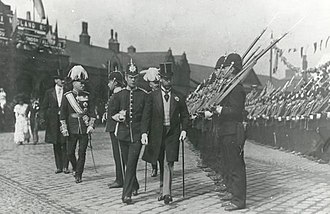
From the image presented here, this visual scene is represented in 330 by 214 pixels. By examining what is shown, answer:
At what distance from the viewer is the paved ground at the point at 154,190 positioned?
19.8ft

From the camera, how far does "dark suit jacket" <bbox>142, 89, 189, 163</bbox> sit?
21.5 feet

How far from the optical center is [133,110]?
683cm

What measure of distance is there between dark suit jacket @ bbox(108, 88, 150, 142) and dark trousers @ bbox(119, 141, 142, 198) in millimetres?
117

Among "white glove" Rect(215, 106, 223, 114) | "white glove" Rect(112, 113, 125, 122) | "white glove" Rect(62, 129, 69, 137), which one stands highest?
"white glove" Rect(215, 106, 223, 114)

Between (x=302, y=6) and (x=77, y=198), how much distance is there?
4.28m

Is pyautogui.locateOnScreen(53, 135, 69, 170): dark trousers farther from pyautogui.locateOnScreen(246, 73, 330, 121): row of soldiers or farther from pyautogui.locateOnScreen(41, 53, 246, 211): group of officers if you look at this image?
pyautogui.locateOnScreen(246, 73, 330, 121): row of soldiers

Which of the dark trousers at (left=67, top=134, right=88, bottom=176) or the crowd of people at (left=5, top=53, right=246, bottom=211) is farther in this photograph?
the dark trousers at (left=67, top=134, right=88, bottom=176)

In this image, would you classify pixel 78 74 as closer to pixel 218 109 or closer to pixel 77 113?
pixel 77 113

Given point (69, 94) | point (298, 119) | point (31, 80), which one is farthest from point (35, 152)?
point (31, 80)

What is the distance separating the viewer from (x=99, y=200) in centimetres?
663

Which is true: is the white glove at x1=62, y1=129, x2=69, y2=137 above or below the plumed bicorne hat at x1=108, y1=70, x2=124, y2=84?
below

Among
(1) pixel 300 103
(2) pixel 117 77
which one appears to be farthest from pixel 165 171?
(1) pixel 300 103

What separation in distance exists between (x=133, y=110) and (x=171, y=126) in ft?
2.05

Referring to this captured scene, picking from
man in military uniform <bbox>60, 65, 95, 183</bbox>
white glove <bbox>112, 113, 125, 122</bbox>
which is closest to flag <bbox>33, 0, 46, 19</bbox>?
man in military uniform <bbox>60, 65, 95, 183</bbox>
